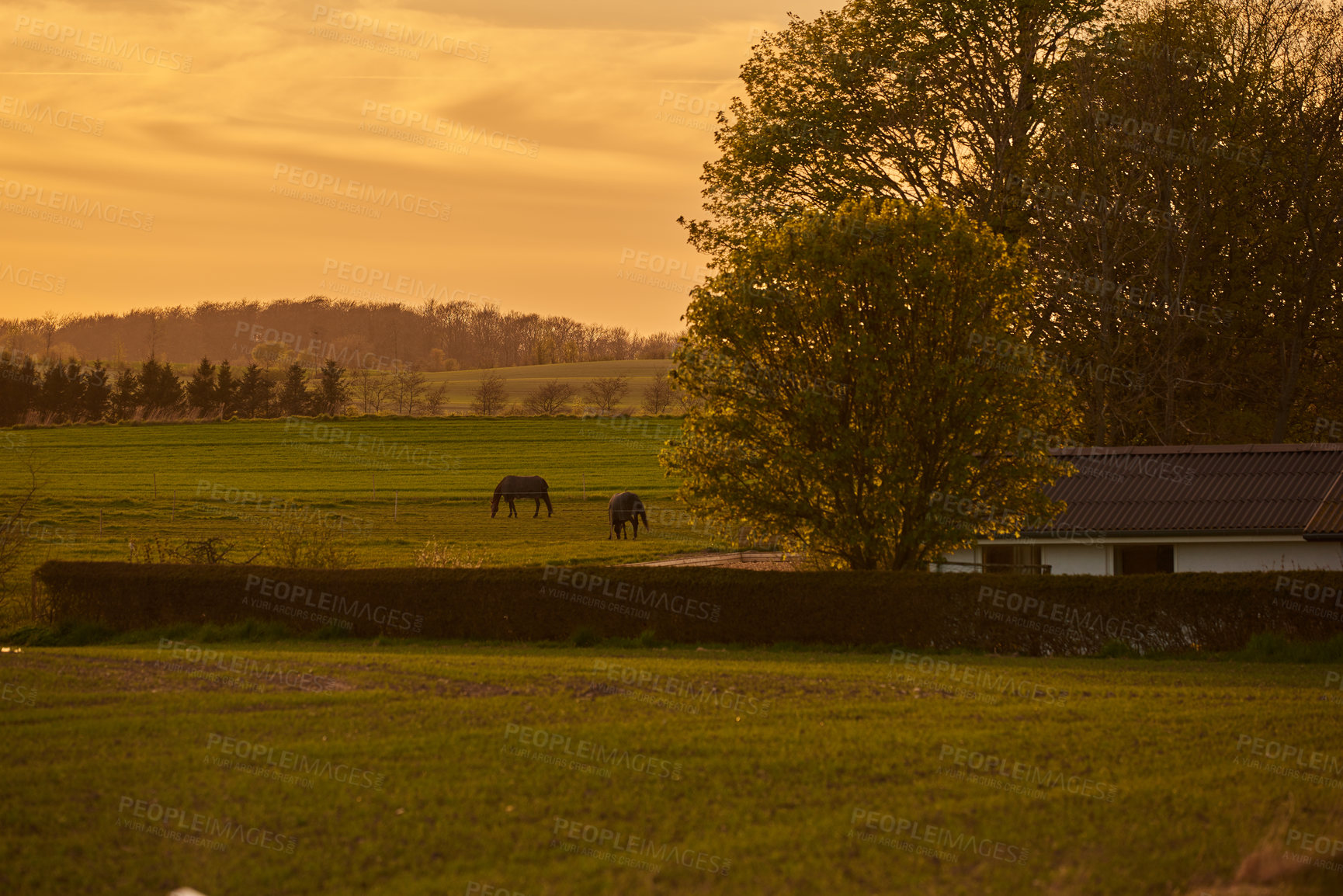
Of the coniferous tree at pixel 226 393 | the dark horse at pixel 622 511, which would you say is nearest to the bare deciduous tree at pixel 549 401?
the coniferous tree at pixel 226 393

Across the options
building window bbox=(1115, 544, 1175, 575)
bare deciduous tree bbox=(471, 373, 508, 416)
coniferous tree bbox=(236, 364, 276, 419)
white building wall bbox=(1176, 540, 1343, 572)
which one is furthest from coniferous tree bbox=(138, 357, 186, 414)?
white building wall bbox=(1176, 540, 1343, 572)

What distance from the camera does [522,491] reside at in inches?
2099

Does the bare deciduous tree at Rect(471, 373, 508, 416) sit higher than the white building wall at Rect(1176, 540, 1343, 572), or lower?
higher

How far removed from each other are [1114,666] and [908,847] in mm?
10532

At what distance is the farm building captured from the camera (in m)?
27.0

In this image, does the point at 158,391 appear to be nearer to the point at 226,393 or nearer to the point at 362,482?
the point at 226,393

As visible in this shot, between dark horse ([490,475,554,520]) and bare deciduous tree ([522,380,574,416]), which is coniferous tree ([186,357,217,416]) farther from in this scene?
dark horse ([490,475,554,520])

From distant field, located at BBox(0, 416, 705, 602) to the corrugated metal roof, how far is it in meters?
14.4

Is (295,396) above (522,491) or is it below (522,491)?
above

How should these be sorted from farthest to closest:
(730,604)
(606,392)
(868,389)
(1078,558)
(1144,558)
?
(606,392)
(1144,558)
(1078,558)
(868,389)
(730,604)

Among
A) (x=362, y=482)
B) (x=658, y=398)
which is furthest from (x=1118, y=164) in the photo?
(x=658, y=398)

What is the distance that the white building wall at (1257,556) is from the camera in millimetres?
26109

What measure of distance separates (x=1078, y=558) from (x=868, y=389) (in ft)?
34.0

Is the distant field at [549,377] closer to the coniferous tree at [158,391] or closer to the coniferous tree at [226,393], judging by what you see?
the coniferous tree at [226,393]
